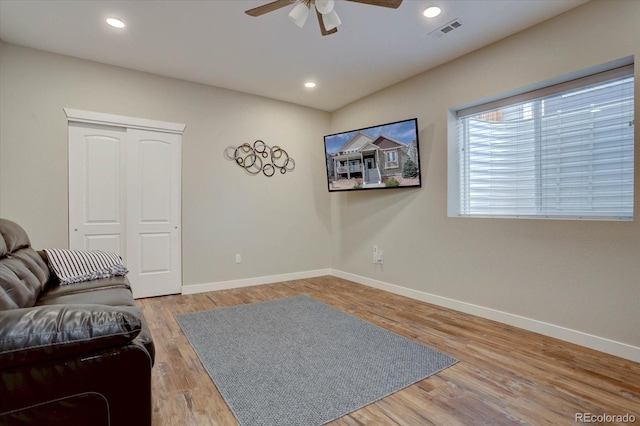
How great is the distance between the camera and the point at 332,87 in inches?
166

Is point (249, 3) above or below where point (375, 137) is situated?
above

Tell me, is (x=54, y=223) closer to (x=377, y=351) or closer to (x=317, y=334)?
(x=317, y=334)

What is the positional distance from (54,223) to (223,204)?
70.0 inches

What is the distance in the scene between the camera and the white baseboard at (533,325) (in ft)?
7.55

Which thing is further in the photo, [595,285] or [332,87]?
[332,87]

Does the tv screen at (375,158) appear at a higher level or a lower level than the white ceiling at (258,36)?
lower

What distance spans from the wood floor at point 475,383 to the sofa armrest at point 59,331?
76 centimetres

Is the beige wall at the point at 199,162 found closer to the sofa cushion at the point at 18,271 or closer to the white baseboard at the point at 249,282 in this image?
the white baseboard at the point at 249,282

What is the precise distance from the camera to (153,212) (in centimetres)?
385

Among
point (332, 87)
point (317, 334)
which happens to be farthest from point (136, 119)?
point (317, 334)

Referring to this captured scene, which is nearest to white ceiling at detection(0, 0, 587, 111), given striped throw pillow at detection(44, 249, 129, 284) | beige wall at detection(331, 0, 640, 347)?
beige wall at detection(331, 0, 640, 347)

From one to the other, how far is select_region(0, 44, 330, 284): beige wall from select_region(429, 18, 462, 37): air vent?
2.47m

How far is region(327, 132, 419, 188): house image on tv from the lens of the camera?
12.5 ft

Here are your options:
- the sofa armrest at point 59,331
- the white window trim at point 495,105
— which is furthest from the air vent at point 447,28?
the sofa armrest at point 59,331
